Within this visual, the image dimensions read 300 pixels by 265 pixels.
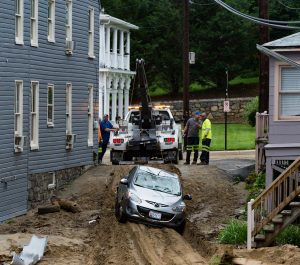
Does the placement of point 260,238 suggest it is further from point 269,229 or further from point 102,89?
point 102,89

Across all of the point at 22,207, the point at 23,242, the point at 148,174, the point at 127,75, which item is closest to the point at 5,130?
the point at 22,207

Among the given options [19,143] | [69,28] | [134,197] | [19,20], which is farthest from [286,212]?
[69,28]

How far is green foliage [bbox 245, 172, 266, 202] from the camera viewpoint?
3055 centimetres

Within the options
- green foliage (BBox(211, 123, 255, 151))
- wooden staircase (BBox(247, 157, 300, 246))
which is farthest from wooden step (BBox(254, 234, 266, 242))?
green foliage (BBox(211, 123, 255, 151))

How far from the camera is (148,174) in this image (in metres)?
27.6

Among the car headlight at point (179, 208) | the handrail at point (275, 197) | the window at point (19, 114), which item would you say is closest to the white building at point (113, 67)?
the window at point (19, 114)

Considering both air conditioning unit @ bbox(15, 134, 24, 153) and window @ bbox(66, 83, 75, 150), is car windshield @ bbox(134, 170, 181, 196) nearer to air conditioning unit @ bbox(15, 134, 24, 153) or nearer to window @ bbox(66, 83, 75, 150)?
air conditioning unit @ bbox(15, 134, 24, 153)

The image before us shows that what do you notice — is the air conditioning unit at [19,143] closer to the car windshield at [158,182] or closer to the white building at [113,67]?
the car windshield at [158,182]

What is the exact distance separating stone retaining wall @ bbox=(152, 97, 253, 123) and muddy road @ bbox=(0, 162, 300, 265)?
31729 millimetres

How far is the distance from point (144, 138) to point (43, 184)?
21.0 ft

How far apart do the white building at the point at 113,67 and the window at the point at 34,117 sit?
23445 mm

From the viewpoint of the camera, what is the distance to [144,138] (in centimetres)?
3925

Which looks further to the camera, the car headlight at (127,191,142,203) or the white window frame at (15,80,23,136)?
the white window frame at (15,80,23,136)

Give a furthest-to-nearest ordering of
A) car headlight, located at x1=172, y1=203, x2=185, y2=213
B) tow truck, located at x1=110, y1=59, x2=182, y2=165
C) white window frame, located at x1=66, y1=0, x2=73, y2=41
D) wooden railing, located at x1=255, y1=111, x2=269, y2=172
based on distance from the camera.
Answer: tow truck, located at x1=110, y1=59, x2=182, y2=165 → white window frame, located at x1=66, y1=0, x2=73, y2=41 → wooden railing, located at x1=255, y1=111, x2=269, y2=172 → car headlight, located at x1=172, y1=203, x2=185, y2=213
